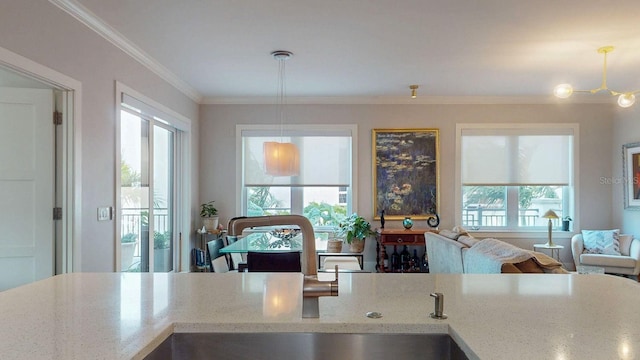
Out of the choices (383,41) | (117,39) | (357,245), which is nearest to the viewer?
(117,39)

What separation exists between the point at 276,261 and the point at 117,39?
2.32 metres

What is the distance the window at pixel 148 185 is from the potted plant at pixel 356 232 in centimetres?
224

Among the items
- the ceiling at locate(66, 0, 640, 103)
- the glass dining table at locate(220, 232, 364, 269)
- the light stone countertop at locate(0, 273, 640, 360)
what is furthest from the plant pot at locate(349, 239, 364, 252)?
the light stone countertop at locate(0, 273, 640, 360)

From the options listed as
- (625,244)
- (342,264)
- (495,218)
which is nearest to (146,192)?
(342,264)

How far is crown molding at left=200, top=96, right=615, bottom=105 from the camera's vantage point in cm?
587

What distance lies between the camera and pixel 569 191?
5961 mm

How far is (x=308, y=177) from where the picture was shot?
5.99m

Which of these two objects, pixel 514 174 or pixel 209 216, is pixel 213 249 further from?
pixel 514 174

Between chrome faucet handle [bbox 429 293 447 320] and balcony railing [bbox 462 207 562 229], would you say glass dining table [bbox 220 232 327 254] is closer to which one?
balcony railing [bbox 462 207 562 229]

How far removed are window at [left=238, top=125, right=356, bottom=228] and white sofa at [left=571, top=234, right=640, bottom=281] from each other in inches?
123

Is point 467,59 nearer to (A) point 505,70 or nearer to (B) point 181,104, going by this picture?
(A) point 505,70

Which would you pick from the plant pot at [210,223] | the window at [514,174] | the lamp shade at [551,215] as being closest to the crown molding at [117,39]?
the plant pot at [210,223]

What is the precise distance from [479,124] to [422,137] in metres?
0.84

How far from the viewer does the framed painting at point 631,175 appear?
547 centimetres
